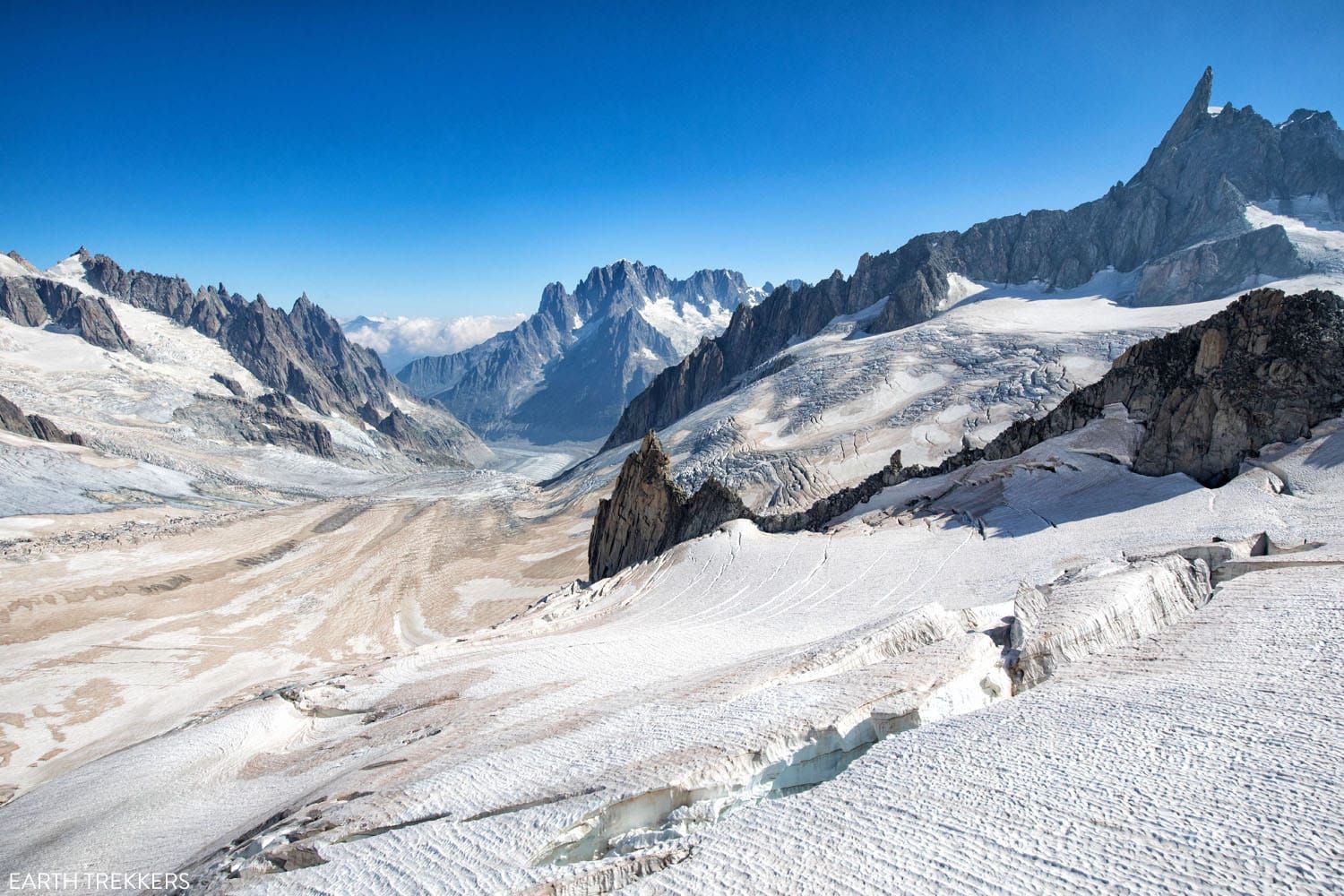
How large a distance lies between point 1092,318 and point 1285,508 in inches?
2836

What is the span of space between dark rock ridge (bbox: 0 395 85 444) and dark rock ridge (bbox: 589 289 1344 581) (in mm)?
90875

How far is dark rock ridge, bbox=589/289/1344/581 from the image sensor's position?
14.3 m

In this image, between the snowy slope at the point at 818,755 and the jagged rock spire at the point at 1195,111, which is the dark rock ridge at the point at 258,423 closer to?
the snowy slope at the point at 818,755

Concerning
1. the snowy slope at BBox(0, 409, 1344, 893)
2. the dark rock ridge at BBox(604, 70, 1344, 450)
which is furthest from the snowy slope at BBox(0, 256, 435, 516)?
the dark rock ridge at BBox(604, 70, 1344, 450)

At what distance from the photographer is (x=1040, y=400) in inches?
1987

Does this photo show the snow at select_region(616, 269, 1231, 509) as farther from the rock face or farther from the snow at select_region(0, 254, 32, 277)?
the snow at select_region(0, 254, 32, 277)

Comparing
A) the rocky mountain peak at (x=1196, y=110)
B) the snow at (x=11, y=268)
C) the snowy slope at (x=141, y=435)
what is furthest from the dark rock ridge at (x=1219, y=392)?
the snow at (x=11, y=268)

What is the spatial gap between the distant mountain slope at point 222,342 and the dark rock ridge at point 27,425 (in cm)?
3456

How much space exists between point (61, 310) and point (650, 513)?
6485 inches

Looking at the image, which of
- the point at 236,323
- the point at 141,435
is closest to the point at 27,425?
the point at 141,435

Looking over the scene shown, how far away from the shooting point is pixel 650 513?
2570 centimetres

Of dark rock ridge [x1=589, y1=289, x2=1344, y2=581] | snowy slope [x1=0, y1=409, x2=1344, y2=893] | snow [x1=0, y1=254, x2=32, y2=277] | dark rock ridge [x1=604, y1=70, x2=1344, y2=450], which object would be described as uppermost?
snow [x1=0, y1=254, x2=32, y2=277]

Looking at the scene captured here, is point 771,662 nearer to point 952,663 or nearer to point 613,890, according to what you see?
point 952,663

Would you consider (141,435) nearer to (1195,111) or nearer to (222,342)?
(222,342)
